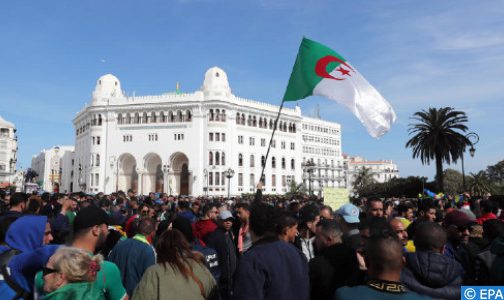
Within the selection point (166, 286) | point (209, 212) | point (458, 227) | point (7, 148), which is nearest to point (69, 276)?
point (166, 286)

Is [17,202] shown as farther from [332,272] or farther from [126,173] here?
[126,173]

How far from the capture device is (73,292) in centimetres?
285

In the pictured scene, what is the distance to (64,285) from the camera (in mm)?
2869

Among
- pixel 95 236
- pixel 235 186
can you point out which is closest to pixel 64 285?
pixel 95 236

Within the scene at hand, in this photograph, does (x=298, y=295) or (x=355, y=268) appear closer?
(x=298, y=295)

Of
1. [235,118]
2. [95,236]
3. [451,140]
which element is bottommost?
[95,236]

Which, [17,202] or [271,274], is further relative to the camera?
[17,202]

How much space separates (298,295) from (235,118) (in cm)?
5904

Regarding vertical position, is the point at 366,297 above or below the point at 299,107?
below

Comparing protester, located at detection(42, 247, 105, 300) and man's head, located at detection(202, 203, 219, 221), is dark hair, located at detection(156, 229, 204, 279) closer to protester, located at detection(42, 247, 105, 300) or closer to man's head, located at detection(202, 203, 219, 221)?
protester, located at detection(42, 247, 105, 300)

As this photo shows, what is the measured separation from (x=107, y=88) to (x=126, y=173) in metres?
14.8

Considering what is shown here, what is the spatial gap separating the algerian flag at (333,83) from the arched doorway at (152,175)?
54.4 meters

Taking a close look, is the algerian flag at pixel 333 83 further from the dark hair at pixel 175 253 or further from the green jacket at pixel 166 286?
the green jacket at pixel 166 286

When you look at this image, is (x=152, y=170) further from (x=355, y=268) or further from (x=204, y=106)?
(x=355, y=268)
